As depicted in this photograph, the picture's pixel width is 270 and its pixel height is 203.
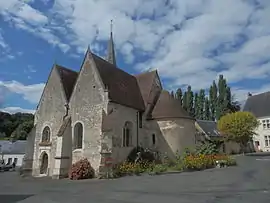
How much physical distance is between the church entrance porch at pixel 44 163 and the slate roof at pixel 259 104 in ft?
162

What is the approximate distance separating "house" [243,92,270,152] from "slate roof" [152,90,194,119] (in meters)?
36.5

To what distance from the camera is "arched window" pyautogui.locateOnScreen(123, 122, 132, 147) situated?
24.7 m

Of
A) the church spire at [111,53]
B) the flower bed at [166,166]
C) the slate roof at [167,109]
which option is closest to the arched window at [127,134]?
the flower bed at [166,166]

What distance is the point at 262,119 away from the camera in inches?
2304

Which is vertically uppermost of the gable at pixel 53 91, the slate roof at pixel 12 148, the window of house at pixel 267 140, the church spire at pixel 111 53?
the church spire at pixel 111 53

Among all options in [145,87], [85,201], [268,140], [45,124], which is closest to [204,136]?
[145,87]

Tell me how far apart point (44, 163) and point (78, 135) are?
A: 5180mm

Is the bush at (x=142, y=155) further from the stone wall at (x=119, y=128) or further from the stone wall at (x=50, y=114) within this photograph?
the stone wall at (x=50, y=114)

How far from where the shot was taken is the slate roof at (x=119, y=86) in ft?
79.6

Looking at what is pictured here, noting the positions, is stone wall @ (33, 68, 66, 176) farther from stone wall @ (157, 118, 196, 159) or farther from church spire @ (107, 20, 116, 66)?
church spire @ (107, 20, 116, 66)

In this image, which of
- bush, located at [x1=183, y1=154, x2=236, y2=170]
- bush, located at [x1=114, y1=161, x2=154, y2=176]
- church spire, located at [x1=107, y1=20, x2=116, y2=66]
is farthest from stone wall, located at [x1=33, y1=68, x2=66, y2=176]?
church spire, located at [x1=107, y1=20, x2=116, y2=66]

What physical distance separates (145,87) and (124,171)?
11.4m

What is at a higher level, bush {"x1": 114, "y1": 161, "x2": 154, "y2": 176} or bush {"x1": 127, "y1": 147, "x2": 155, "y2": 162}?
bush {"x1": 127, "y1": 147, "x2": 155, "y2": 162}

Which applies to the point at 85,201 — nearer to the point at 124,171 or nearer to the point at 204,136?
the point at 124,171
